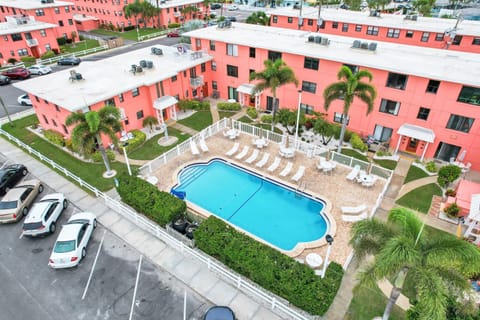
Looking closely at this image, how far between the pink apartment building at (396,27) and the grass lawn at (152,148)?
33277mm

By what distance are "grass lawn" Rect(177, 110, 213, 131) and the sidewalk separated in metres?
14.0

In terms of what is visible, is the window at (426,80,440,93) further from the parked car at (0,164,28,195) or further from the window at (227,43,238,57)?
the parked car at (0,164,28,195)

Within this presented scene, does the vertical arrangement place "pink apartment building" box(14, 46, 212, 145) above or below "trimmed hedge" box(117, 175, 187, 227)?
above

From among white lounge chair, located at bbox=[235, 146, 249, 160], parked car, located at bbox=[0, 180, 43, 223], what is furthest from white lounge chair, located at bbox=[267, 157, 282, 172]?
parked car, located at bbox=[0, 180, 43, 223]

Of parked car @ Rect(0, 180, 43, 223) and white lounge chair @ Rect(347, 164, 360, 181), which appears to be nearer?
parked car @ Rect(0, 180, 43, 223)

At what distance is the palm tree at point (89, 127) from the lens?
22.0m

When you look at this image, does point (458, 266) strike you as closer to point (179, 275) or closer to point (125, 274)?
point (179, 275)

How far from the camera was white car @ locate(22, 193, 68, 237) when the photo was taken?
19.7m

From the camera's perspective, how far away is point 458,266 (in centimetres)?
1077

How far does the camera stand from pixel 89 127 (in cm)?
Answer: 2241

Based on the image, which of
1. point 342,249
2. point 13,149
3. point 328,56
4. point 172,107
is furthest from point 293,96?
point 13,149

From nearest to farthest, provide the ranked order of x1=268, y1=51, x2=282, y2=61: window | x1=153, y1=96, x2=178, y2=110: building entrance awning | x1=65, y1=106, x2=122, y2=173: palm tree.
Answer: x1=65, y1=106, x2=122, y2=173: palm tree
x1=153, y1=96, x2=178, y2=110: building entrance awning
x1=268, y1=51, x2=282, y2=61: window

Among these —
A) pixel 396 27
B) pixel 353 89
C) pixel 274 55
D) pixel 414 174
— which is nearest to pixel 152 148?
pixel 274 55

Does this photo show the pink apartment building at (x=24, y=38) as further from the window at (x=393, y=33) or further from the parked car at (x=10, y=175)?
the window at (x=393, y=33)
